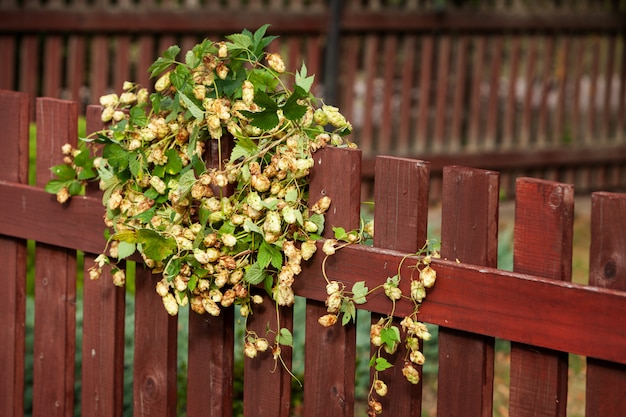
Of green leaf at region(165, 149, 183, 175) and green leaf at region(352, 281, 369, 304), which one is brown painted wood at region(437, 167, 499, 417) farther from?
green leaf at region(165, 149, 183, 175)

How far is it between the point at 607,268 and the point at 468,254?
0.92 ft

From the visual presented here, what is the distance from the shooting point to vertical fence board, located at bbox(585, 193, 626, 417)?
1.89m

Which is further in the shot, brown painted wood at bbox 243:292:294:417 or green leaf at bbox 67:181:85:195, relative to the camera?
green leaf at bbox 67:181:85:195

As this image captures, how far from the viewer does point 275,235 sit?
7.13ft

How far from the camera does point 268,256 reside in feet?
7.20

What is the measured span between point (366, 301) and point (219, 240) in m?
0.33

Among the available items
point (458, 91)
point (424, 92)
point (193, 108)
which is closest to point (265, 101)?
point (193, 108)

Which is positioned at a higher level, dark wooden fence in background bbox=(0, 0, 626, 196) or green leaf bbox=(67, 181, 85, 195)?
dark wooden fence in background bbox=(0, 0, 626, 196)

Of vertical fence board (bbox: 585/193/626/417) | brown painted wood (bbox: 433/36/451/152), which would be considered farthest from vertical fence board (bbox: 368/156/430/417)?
brown painted wood (bbox: 433/36/451/152)

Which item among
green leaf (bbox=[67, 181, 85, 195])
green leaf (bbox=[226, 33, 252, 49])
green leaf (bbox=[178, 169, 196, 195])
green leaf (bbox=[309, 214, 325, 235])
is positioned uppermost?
green leaf (bbox=[226, 33, 252, 49])

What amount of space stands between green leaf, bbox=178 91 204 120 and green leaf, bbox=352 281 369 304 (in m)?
0.49

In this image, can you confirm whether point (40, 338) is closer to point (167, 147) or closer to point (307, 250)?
point (167, 147)

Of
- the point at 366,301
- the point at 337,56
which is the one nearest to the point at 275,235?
the point at 366,301

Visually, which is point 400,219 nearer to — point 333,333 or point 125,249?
point 333,333
